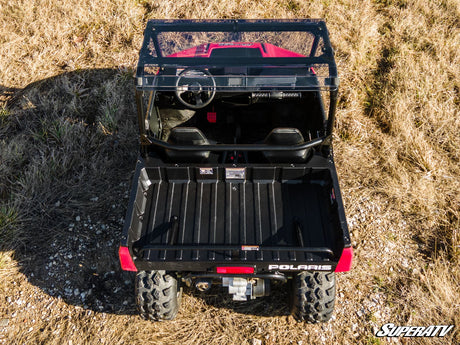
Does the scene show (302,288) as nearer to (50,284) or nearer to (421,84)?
(50,284)

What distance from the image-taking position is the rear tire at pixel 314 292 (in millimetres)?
2938

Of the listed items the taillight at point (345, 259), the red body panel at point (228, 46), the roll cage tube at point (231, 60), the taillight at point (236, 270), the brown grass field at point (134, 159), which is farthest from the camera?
the red body panel at point (228, 46)

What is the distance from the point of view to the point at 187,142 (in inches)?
123

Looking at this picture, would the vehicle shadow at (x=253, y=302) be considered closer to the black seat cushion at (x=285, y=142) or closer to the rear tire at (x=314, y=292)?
the rear tire at (x=314, y=292)

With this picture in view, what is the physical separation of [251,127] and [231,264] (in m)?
1.94

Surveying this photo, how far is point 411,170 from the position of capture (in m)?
4.52

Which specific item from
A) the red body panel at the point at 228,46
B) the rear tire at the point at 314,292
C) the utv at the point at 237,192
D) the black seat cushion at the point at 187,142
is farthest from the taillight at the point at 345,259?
the red body panel at the point at 228,46

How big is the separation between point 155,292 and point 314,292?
1.22 m

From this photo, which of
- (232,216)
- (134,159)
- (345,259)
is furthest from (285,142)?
(134,159)

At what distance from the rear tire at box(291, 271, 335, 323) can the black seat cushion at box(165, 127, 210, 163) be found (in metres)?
1.26

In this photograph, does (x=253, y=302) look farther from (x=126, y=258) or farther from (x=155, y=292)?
(x=126, y=258)

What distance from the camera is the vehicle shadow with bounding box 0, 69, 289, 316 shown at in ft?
11.6

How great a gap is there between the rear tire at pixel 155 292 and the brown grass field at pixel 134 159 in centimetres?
40

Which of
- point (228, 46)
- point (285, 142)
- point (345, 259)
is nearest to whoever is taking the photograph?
point (345, 259)
